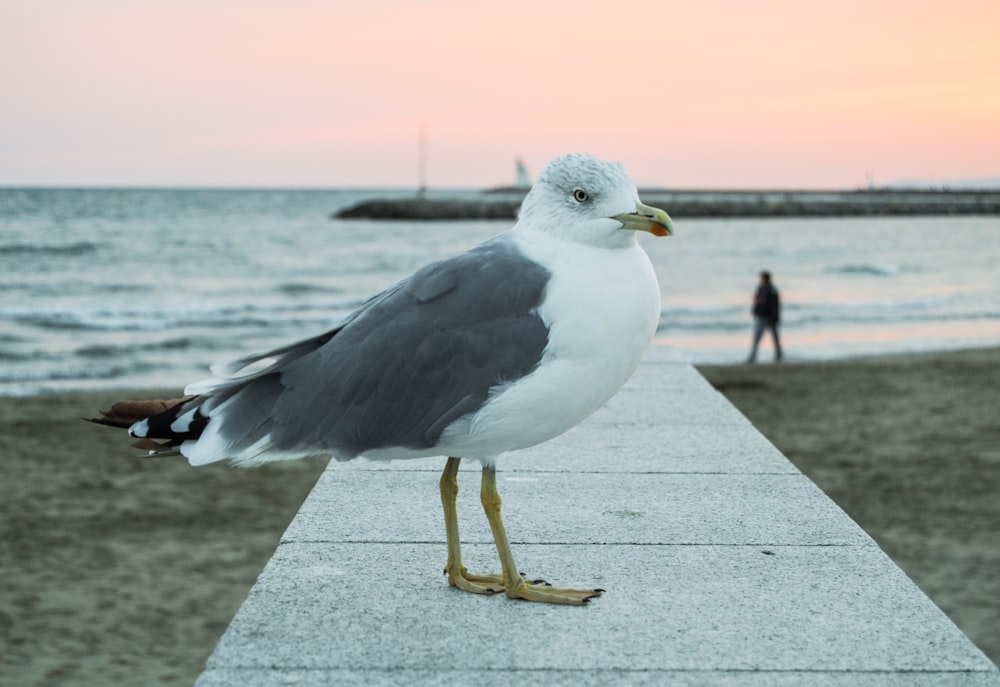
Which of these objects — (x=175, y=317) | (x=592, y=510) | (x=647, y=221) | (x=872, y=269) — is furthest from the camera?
(x=872, y=269)

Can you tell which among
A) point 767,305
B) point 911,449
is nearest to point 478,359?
point 911,449

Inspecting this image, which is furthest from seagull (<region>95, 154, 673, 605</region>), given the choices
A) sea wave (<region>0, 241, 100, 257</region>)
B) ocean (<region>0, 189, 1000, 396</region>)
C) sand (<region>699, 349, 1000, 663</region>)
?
sea wave (<region>0, 241, 100, 257</region>)

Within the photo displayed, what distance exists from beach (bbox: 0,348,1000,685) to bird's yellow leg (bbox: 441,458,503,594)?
94.3 inches

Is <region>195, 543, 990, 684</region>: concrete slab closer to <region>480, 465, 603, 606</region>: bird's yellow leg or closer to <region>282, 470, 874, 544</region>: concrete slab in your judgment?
<region>480, 465, 603, 606</region>: bird's yellow leg

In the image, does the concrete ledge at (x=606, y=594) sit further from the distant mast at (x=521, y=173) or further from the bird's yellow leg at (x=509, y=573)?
the distant mast at (x=521, y=173)

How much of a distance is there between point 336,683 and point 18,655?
11.4 feet

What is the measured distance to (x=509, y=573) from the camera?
3.70 m

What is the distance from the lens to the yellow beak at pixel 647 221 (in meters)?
3.33

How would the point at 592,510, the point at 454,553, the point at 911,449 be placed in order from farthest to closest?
the point at 911,449 < the point at 592,510 < the point at 454,553

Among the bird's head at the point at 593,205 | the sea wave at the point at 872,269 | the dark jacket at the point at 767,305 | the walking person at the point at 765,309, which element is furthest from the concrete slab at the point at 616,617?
the sea wave at the point at 872,269

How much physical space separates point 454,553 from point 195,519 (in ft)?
17.3

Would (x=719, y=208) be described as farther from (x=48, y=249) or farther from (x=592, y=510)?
(x=592, y=510)

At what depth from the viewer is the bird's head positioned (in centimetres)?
339

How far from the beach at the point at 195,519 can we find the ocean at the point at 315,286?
2.12 meters
